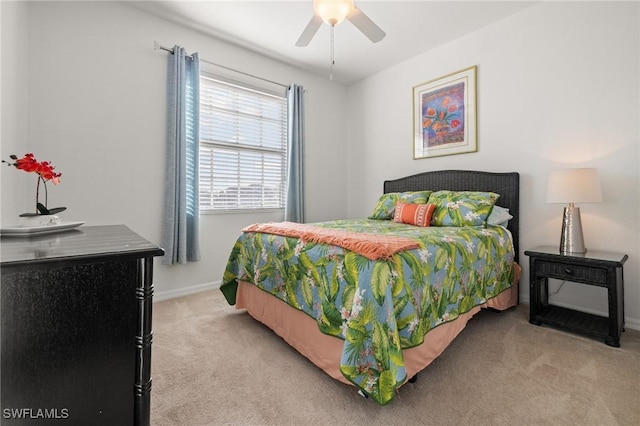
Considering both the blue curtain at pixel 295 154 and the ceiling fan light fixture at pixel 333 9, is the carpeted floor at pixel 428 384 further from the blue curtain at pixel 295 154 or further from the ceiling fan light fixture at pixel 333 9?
the ceiling fan light fixture at pixel 333 9

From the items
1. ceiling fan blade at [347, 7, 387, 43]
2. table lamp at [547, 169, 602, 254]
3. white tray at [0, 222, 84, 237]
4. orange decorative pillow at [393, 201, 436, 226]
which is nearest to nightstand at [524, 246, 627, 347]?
table lamp at [547, 169, 602, 254]

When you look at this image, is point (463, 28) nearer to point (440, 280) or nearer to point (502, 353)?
point (440, 280)

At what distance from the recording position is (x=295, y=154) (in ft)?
12.5

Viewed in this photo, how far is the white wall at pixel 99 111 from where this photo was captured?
7.22 ft

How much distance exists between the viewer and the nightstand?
Result: 77.1 inches

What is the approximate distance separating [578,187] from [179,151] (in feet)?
11.1

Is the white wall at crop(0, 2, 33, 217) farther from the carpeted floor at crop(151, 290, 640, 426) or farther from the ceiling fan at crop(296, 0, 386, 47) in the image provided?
the ceiling fan at crop(296, 0, 386, 47)

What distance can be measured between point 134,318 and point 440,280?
58.1 inches

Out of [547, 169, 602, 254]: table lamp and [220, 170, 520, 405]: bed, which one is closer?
[220, 170, 520, 405]: bed

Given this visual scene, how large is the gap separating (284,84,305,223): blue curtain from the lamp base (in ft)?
8.79

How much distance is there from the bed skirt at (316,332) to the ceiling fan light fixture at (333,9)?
1926mm

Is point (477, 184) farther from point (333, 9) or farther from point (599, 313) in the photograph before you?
point (333, 9)

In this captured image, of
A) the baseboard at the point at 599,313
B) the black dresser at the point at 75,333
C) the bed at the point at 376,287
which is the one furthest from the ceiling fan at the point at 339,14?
the baseboard at the point at 599,313

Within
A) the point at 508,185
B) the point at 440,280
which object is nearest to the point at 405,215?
the point at 508,185
